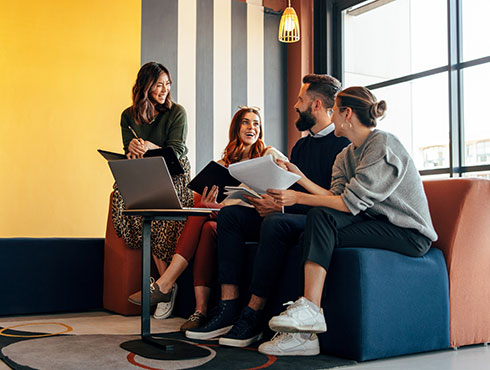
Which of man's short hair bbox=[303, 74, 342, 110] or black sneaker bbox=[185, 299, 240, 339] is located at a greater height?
man's short hair bbox=[303, 74, 342, 110]

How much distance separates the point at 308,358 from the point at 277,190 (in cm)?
63

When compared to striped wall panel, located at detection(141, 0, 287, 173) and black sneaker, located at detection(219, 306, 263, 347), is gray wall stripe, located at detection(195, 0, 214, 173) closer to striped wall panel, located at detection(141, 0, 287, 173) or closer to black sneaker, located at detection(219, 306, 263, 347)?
striped wall panel, located at detection(141, 0, 287, 173)

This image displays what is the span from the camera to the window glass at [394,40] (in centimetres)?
456

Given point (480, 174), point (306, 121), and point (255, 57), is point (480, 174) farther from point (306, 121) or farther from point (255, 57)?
point (255, 57)

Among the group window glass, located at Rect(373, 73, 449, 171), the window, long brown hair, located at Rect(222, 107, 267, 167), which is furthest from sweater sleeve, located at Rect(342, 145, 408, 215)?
window glass, located at Rect(373, 73, 449, 171)

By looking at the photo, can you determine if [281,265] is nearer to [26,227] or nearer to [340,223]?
[340,223]

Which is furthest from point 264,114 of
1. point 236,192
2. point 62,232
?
point 236,192

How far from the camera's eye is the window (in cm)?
419

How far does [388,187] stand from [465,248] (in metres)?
0.52

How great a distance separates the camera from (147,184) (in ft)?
7.07

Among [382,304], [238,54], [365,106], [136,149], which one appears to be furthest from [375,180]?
[238,54]

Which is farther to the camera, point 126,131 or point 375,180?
point 126,131

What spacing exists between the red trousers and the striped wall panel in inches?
83.0

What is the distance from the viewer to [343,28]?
5.36 meters
